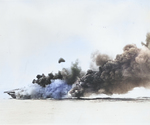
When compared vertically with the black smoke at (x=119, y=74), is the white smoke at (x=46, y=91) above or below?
below

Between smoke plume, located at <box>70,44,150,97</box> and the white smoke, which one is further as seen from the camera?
the white smoke

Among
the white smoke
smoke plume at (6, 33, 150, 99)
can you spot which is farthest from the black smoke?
the white smoke

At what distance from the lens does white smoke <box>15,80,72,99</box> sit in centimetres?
2558

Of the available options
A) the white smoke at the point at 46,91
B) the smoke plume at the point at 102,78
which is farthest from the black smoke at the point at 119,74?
the white smoke at the point at 46,91

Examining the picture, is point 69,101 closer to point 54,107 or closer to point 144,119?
point 54,107

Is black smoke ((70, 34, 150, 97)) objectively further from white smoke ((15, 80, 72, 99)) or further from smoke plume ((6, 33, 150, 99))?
white smoke ((15, 80, 72, 99))

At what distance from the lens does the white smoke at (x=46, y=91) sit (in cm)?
2558

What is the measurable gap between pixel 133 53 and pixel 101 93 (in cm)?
404

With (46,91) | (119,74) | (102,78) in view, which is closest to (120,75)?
(119,74)

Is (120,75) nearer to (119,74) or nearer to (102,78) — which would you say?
(119,74)

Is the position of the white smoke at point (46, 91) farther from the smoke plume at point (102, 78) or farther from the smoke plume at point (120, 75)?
the smoke plume at point (120, 75)

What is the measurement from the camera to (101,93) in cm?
2472

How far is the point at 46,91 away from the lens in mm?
26359

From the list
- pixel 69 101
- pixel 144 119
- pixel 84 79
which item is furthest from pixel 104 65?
pixel 144 119
